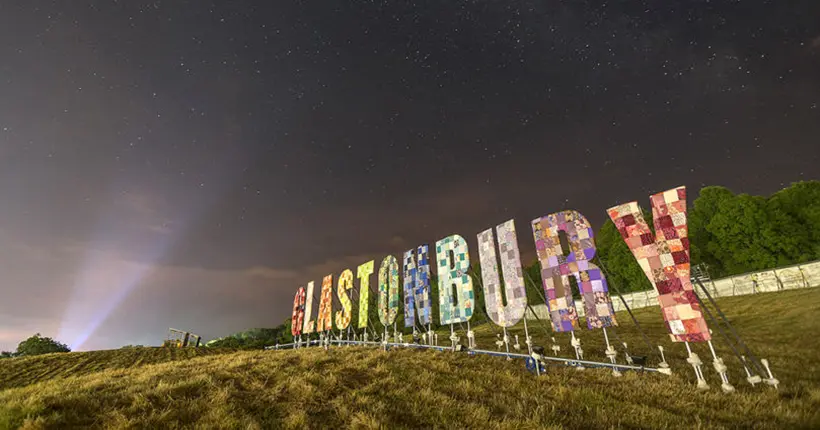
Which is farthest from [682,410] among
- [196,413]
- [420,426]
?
[196,413]

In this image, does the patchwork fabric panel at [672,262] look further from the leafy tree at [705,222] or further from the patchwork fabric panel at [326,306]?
the leafy tree at [705,222]

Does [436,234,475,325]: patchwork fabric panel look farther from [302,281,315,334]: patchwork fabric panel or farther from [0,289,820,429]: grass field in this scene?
[302,281,315,334]: patchwork fabric panel

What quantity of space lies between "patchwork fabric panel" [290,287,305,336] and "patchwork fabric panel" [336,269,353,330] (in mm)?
6094

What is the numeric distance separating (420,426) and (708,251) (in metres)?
56.9

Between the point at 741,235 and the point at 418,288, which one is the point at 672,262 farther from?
the point at 741,235

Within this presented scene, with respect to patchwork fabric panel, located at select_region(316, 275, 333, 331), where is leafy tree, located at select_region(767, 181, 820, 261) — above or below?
Answer: above

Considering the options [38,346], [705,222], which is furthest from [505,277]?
[38,346]

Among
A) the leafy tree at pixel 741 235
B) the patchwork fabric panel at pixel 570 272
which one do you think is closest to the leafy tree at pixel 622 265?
the leafy tree at pixel 741 235

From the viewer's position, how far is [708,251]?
45.9m

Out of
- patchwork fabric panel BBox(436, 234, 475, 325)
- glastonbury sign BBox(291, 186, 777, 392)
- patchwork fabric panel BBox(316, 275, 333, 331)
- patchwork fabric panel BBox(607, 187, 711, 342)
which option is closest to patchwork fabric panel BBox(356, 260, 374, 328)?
glastonbury sign BBox(291, 186, 777, 392)

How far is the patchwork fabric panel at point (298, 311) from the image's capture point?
2623 cm

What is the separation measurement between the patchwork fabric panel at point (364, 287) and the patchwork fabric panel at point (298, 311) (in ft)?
26.9

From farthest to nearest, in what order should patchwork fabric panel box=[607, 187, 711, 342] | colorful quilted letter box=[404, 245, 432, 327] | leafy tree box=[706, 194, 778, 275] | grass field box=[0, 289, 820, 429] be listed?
1. leafy tree box=[706, 194, 778, 275]
2. colorful quilted letter box=[404, 245, 432, 327]
3. patchwork fabric panel box=[607, 187, 711, 342]
4. grass field box=[0, 289, 820, 429]

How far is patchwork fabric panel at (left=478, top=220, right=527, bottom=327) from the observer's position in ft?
39.5
